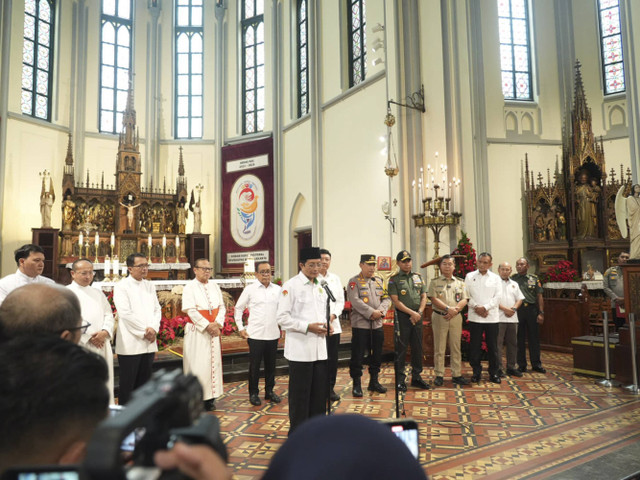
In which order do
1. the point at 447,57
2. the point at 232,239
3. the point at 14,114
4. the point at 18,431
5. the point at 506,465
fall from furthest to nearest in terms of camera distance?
the point at 232,239, the point at 14,114, the point at 447,57, the point at 506,465, the point at 18,431

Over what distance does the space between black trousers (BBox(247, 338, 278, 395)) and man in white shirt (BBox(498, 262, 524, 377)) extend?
9.82ft

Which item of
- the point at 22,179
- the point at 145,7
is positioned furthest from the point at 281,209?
the point at 145,7

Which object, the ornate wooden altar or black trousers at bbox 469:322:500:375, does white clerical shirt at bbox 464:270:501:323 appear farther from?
the ornate wooden altar

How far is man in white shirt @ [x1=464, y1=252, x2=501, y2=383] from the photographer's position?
5.89 metres

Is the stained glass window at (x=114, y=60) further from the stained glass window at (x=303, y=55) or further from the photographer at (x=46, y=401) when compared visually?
the photographer at (x=46, y=401)

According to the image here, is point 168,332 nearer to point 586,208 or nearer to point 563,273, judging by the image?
point 563,273

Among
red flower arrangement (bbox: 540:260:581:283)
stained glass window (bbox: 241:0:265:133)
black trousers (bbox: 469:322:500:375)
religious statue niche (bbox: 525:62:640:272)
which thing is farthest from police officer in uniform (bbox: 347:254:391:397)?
stained glass window (bbox: 241:0:265:133)

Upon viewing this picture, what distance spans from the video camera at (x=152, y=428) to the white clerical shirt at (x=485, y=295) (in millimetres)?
5845

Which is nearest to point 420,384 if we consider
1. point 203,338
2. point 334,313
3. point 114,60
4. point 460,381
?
point 460,381

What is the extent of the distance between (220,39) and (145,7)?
2691mm

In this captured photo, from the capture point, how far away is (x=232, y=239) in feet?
49.7

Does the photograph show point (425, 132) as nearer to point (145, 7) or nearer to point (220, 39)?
point (220, 39)

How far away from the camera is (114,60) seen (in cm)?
1556

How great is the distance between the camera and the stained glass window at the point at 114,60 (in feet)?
50.0
